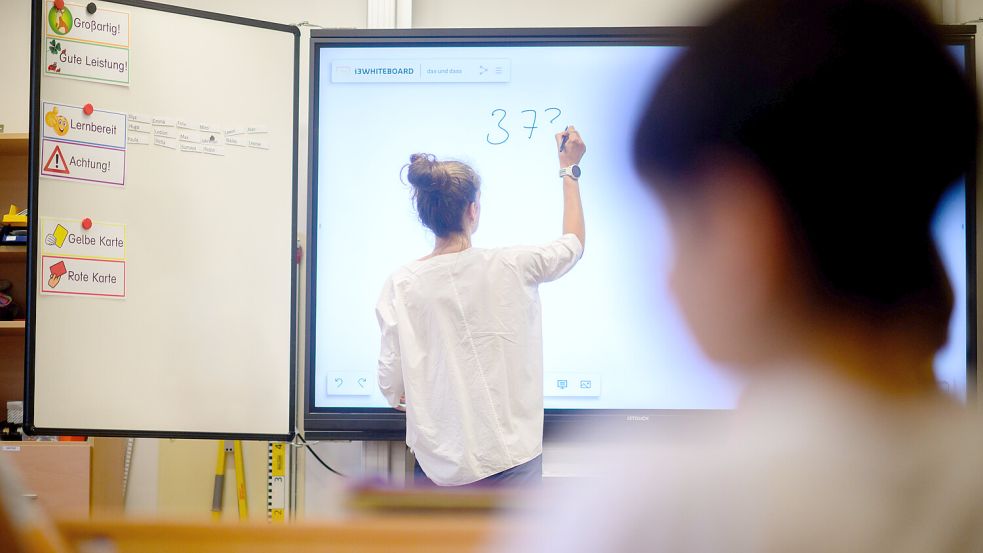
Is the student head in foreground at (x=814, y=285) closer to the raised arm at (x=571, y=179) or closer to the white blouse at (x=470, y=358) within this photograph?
the white blouse at (x=470, y=358)

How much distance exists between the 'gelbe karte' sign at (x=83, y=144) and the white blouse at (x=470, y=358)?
2.94 ft

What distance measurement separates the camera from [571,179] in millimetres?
2430

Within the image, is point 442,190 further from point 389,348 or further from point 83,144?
point 83,144

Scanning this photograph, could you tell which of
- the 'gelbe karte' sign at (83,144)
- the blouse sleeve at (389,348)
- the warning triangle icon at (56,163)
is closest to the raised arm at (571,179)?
the blouse sleeve at (389,348)

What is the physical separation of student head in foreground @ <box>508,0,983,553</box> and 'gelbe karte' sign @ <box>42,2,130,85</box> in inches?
83.5

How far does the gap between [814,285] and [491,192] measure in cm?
199

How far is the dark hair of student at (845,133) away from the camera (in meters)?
0.46

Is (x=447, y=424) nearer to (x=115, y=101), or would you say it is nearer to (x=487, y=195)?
(x=487, y=195)

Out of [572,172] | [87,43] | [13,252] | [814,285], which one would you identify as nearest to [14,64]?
[13,252]

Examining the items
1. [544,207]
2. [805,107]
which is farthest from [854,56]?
[544,207]

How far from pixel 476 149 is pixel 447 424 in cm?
95

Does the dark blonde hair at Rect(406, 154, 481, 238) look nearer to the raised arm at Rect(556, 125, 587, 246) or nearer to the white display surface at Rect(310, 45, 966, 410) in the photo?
the white display surface at Rect(310, 45, 966, 410)

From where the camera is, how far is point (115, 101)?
219 cm

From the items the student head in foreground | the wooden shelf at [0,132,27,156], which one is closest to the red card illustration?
the wooden shelf at [0,132,27,156]
